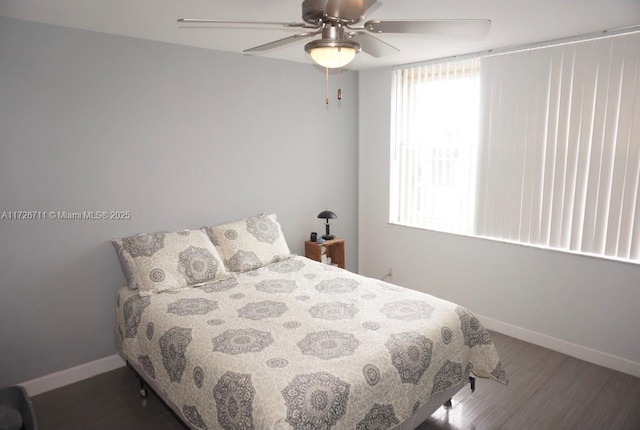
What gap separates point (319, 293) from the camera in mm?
2844

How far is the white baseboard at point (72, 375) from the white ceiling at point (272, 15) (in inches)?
90.3

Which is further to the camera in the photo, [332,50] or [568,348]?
[568,348]

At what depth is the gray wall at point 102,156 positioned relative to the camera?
263cm

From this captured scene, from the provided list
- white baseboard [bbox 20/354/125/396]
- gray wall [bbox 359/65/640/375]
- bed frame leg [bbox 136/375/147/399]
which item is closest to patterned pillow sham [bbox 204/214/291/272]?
bed frame leg [bbox 136/375/147/399]

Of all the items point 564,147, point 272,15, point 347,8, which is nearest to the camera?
point 347,8

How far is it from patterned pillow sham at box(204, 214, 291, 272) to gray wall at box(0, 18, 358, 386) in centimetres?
20

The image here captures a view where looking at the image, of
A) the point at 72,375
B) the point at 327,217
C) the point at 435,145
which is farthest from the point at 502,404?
the point at 72,375

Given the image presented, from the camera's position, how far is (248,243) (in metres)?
3.40

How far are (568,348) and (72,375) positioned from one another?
12.0 feet

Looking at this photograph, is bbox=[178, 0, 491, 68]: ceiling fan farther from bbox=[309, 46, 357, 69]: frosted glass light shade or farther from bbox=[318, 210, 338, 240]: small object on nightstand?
bbox=[318, 210, 338, 240]: small object on nightstand

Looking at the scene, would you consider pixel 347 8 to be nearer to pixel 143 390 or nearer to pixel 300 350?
pixel 300 350

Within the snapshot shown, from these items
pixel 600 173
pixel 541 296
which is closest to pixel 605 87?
pixel 600 173

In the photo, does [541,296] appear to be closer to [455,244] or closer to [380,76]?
[455,244]

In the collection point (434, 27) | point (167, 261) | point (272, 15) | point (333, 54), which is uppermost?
point (272, 15)
